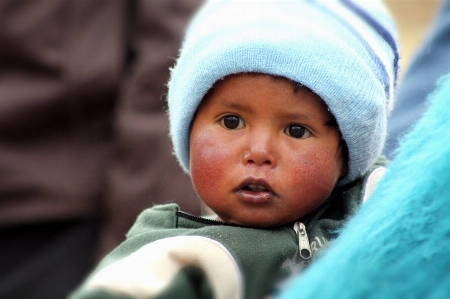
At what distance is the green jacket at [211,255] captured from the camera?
68cm

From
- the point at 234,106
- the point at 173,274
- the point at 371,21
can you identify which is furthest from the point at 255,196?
the point at 371,21

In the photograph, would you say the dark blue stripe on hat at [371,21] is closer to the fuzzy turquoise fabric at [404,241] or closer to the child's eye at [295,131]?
the child's eye at [295,131]

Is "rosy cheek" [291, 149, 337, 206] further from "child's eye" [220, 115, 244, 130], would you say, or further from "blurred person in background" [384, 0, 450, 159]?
"blurred person in background" [384, 0, 450, 159]

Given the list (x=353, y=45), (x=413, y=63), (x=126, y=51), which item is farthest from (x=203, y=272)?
(x=126, y=51)

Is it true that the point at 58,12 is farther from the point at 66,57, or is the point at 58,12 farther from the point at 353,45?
the point at 353,45

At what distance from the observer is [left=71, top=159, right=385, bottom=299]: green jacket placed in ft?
2.24

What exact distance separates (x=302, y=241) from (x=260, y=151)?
0.13 m

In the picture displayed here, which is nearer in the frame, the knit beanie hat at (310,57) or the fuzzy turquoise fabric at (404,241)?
the fuzzy turquoise fabric at (404,241)

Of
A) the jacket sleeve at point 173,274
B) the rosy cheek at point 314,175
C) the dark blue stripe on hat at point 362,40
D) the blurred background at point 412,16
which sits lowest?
the jacket sleeve at point 173,274

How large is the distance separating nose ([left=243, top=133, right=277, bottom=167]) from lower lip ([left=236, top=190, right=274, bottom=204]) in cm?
4

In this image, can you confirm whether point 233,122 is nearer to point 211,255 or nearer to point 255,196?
point 255,196

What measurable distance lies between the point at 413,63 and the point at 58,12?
87 cm

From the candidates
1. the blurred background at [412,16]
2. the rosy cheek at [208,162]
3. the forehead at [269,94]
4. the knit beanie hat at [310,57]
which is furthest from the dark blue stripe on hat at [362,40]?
the blurred background at [412,16]

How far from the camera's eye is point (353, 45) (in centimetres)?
98
